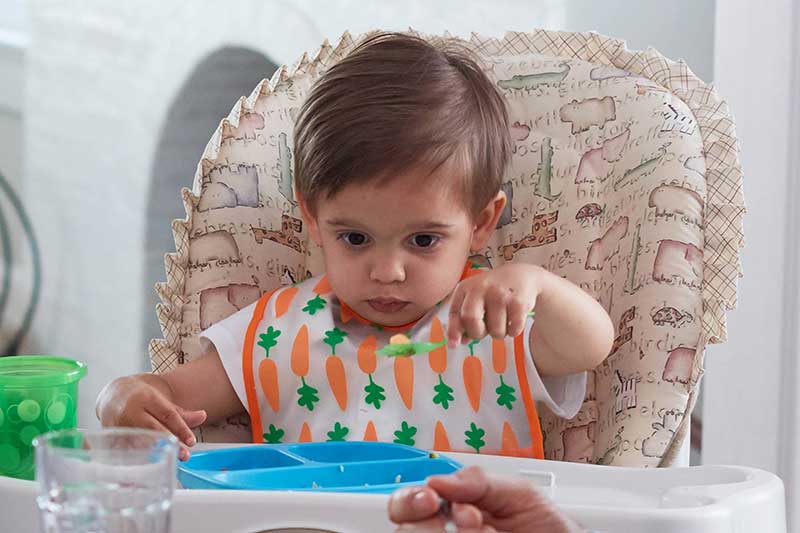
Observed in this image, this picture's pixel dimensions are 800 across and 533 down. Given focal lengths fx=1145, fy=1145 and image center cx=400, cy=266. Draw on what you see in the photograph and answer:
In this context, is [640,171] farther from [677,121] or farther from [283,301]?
[283,301]

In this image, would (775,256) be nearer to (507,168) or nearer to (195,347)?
(507,168)

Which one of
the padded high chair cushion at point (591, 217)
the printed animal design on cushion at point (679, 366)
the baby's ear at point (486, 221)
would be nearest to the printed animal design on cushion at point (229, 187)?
the padded high chair cushion at point (591, 217)

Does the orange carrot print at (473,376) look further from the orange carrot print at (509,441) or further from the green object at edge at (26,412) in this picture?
the green object at edge at (26,412)

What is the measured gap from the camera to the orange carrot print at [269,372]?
109 cm

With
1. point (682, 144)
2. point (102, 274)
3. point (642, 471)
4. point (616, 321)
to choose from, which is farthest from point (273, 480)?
point (102, 274)

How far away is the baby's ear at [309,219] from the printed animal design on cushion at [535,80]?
0.23 meters

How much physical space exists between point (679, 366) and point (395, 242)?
0.90 ft

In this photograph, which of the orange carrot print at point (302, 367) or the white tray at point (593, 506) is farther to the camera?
the orange carrot print at point (302, 367)

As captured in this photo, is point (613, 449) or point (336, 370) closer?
point (613, 449)

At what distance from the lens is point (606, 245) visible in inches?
43.0

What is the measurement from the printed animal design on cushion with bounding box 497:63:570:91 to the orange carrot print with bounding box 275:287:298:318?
0.30m

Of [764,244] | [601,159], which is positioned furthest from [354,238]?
[764,244]

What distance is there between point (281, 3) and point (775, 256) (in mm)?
880

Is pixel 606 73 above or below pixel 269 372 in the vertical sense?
above
